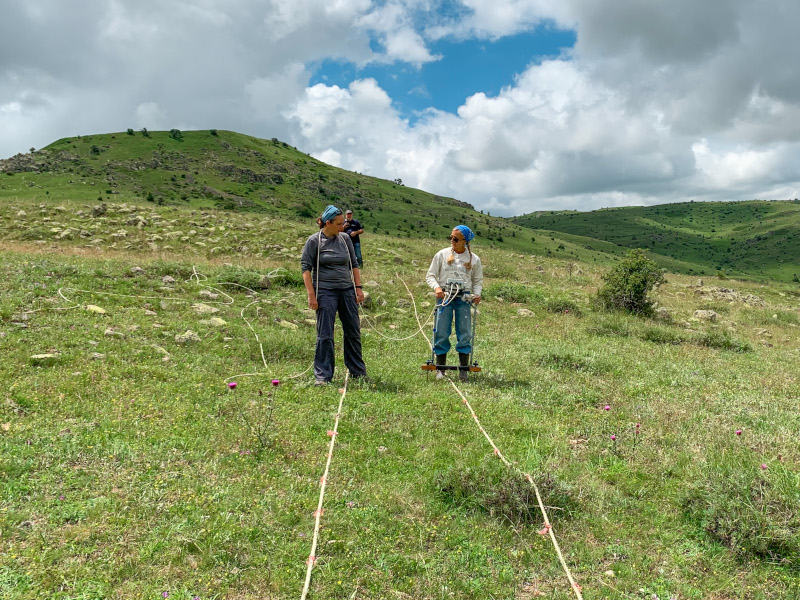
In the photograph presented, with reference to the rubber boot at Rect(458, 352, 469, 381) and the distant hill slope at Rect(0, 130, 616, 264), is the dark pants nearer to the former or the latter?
the rubber boot at Rect(458, 352, 469, 381)

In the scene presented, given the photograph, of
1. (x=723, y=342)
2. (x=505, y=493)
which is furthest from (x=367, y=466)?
(x=723, y=342)

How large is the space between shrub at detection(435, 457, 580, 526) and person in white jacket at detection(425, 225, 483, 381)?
12.7ft

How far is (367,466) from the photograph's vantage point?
5266mm

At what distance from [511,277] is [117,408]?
63.2 ft

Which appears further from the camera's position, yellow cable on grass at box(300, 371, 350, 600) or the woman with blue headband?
the woman with blue headband

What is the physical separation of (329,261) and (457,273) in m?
2.47

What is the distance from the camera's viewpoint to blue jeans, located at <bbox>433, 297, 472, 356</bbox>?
341 inches

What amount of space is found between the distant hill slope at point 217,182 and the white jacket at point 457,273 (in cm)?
3106

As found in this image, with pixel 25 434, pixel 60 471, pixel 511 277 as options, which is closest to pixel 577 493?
pixel 60 471

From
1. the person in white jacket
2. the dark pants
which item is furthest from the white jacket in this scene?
the dark pants

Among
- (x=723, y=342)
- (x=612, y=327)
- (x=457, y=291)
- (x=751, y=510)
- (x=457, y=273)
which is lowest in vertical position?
(x=751, y=510)

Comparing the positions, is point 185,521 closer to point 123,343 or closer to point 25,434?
point 25,434

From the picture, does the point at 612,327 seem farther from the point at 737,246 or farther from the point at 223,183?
the point at 737,246

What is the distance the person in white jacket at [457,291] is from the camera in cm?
857
